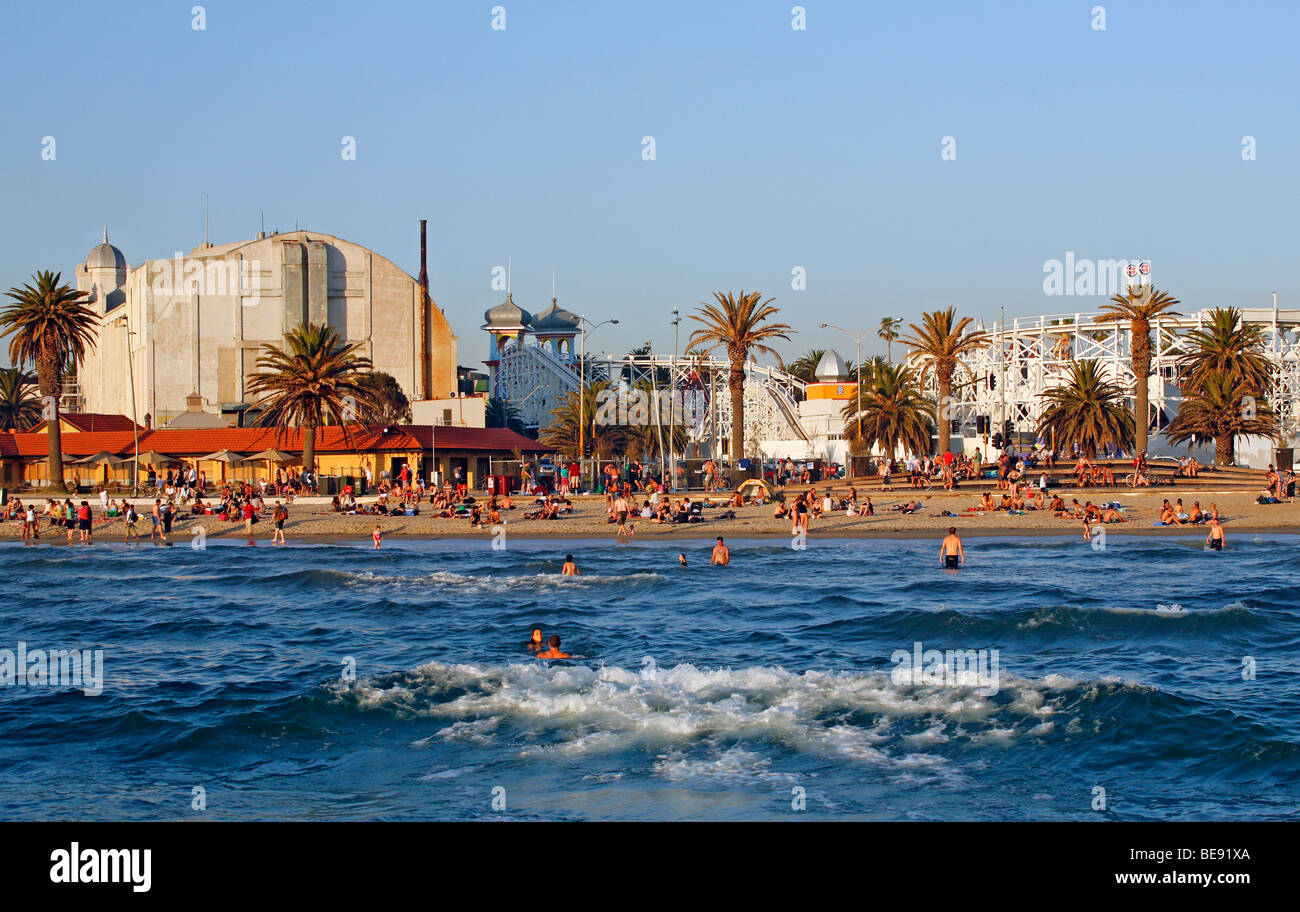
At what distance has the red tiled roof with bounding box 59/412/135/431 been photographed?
70062 mm

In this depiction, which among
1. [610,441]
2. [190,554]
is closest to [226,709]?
[190,554]

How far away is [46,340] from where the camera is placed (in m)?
57.3

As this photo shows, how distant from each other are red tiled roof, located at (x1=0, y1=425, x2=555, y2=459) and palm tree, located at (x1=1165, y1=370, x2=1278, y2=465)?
107 ft

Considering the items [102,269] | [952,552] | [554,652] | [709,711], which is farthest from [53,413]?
[102,269]

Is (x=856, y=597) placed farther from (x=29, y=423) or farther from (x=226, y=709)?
(x=29, y=423)

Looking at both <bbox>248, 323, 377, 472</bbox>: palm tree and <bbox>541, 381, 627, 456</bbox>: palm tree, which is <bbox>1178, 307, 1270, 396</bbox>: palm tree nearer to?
<bbox>541, 381, 627, 456</bbox>: palm tree

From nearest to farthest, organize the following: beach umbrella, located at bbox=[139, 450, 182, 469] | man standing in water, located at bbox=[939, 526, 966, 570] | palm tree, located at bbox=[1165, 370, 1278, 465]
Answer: man standing in water, located at bbox=[939, 526, 966, 570] → palm tree, located at bbox=[1165, 370, 1278, 465] → beach umbrella, located at bbox=[139, 450, 182, 469]

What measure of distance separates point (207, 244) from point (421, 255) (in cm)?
1573

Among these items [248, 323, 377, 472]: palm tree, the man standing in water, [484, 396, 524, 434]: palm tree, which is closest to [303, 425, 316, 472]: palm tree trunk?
[248, 323, 377, 472]: palm tree
